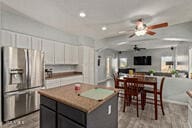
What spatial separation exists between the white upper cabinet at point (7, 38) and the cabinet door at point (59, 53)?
4.83 ft

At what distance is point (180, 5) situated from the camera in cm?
286

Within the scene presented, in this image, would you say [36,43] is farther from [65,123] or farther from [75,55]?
[65,123]

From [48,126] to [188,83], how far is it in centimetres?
432

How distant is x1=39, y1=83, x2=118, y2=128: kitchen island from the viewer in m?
1.36

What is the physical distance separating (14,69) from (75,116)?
2.21 meters

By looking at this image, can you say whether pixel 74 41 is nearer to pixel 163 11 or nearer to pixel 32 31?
pixel 32 31

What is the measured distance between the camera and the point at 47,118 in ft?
6.23

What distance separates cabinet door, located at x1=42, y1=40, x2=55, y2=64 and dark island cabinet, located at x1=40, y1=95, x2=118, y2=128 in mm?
2180

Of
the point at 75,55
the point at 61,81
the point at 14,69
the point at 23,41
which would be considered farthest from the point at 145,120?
the point at 23,41

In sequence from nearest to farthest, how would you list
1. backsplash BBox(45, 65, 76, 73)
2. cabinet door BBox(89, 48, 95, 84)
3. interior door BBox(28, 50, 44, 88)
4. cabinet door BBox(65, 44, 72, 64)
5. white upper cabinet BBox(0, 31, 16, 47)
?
white upper cabinet BBox(0, 31, 16, 47) < interior door BBox(28, 50, 44, 88) < backsplash BBox(45, 65, 76, 73) < cabinet door BBox(65, 44, 72, 64) < cabinet door BBox(89, 48, 95, 84)

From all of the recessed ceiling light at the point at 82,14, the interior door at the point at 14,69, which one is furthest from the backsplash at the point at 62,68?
the recessed ceiling light at the point at 82,14

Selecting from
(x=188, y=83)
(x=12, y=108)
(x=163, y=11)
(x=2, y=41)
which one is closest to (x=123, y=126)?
(x=12, y=108)

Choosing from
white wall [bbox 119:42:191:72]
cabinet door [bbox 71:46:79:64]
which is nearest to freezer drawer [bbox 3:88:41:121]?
cabinet door [bbox 71:46:79:64]

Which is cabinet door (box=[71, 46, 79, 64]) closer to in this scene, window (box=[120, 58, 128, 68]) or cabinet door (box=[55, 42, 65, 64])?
cabinet door (box=[55, 42, 65, 64])
